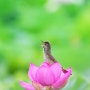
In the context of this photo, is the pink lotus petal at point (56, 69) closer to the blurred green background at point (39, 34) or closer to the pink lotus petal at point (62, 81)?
the pink lotus petal at point (62, 81)

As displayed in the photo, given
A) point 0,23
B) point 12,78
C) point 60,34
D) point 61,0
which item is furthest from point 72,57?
point 61,0

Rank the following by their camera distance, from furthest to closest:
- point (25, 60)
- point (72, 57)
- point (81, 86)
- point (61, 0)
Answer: point (61, 0) < point (25, 60) < point (72, 57) < point (81, 86)

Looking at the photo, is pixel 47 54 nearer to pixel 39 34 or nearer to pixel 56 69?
pixel 56 69

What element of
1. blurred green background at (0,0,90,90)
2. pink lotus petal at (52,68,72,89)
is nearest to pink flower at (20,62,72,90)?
pink lotus petal at (52,68,72,89)

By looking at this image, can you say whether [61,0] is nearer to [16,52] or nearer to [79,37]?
[79,37]

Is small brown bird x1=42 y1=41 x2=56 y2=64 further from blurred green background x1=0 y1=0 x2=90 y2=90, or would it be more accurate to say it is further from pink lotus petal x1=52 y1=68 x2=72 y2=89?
blurred green background x1=0 y1=0 x2=90 y2=90

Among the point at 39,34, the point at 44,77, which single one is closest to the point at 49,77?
the point at 44,77
